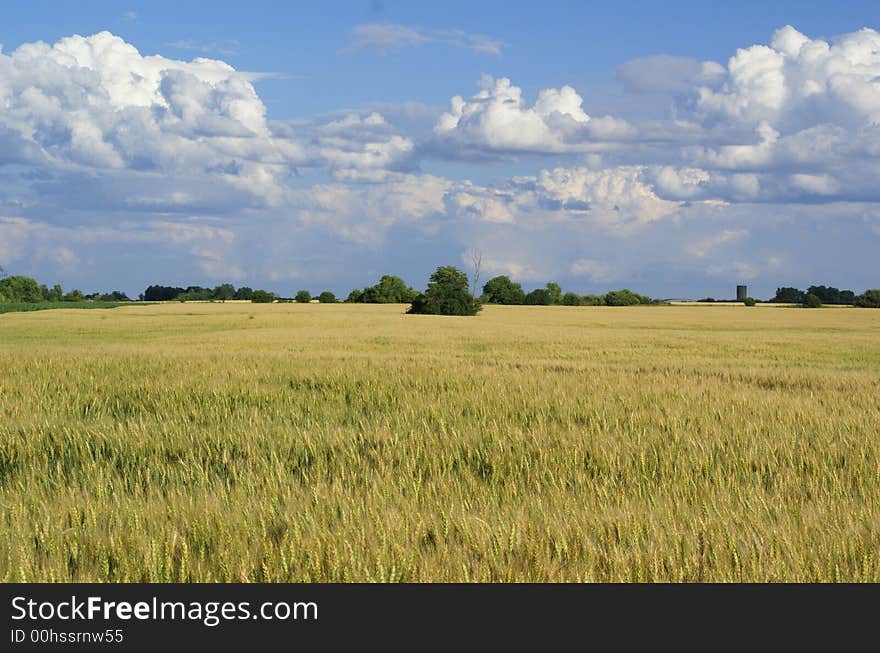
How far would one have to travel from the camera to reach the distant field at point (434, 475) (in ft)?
12.7

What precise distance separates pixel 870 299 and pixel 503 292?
43.1 m

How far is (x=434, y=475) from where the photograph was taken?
6.22m

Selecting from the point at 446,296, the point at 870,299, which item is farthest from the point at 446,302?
the point at 870,299

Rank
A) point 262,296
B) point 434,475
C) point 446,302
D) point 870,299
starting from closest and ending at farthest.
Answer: point 434,475 < point 446,302 < point 870,299 < point 262,296

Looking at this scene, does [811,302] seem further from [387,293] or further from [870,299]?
[387,293]

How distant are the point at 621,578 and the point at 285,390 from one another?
8.62 m

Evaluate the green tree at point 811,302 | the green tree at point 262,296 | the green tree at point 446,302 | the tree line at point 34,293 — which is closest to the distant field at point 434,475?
the green tree at point 446,302

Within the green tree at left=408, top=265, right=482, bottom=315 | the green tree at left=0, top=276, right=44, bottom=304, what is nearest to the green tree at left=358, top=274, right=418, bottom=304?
the green tree at left=408, top=265, right=482, bottom=315

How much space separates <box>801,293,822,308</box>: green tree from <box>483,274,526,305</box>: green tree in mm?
33561

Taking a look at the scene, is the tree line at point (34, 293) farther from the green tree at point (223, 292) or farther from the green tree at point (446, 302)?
the green tree at point (446, 302)

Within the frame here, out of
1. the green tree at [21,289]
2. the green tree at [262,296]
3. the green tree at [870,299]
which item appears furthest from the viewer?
the green tree at [21,289]

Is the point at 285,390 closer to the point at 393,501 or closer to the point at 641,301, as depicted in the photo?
the point at 393,501

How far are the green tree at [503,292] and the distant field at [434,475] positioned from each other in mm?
92294
